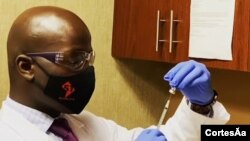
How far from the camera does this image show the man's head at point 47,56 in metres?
1.10

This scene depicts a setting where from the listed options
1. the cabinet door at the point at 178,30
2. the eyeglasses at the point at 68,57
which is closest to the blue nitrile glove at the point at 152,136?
the eyeglasses at the point at 68,57

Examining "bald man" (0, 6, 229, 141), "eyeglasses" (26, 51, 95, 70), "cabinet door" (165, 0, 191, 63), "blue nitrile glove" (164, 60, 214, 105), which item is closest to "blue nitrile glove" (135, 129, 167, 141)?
"bald man" (0, 6, 229, 141)

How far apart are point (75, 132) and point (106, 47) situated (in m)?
0.68

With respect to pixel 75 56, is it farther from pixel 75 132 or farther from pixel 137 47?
pixel 137 47

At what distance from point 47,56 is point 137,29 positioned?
2.23 ft

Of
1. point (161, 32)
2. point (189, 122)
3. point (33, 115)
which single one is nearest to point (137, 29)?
point (161, 32)

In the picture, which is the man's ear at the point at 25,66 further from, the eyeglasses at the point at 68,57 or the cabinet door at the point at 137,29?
the cabinet door at the point at 137,29

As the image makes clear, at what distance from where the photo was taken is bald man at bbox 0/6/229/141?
1104mm

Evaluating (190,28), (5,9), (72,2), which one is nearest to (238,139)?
(190,28)

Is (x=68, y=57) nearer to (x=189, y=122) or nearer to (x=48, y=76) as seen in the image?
(x=48, y=76)

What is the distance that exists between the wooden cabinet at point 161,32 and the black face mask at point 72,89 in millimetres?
444

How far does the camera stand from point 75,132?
4.10 feet

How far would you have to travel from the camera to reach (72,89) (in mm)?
1142

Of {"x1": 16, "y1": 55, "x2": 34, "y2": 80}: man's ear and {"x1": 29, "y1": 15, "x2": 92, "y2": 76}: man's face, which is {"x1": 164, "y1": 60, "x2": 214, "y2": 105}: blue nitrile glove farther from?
{"x1": 16, "y1": 55, "x2": 34, "y2": 80}: man's ear
